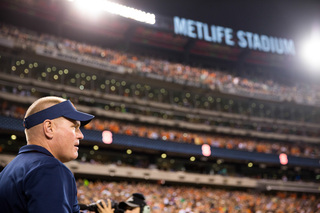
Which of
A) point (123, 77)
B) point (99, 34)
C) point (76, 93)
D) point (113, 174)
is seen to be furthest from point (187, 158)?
point (99, 34)

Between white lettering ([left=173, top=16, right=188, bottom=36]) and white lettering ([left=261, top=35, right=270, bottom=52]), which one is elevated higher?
white lettering ([left=173, top=16, right=188, bottom=36])

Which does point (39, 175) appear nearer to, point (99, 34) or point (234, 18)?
point (99, 34)

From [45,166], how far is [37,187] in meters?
0.12

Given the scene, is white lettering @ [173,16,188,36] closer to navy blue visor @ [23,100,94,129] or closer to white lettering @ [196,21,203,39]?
white lettering @ [196,21,203,39]

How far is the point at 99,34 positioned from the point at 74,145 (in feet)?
140

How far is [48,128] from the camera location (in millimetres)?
1918

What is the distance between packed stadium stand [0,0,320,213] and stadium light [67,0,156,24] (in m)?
1.57

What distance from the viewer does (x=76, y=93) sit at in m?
32.8

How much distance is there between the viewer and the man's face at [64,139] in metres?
1.94

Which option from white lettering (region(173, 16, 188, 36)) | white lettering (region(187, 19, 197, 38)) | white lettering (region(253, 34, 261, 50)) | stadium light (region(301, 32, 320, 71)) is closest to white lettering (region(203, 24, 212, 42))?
white lettering (region(187, 19, 197, 38))

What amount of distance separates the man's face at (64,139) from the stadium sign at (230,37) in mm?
41608

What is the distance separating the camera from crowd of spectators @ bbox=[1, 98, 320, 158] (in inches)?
1120

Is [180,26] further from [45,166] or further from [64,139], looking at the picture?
[45,166]

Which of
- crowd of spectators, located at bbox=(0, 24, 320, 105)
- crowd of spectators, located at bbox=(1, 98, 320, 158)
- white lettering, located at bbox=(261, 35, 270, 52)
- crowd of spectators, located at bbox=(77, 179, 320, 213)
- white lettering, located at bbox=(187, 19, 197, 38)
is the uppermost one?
white lettering, located at bbox=(187, 19, 197, 38)
